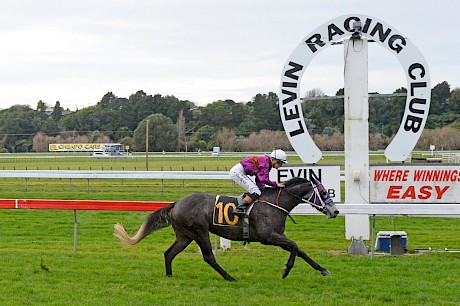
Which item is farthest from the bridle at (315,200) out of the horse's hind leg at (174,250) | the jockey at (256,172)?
the horse's hind leg at (174,250)

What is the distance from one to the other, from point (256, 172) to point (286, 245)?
2.93ft

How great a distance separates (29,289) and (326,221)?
904 centimetres

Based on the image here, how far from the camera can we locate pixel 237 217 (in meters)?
8.12

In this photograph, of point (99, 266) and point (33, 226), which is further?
point (33, 226)

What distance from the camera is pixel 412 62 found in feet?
36.2

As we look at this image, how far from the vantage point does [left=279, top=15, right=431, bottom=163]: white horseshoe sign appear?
36.3 feet

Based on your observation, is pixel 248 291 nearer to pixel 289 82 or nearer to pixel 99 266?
pixel 99 266

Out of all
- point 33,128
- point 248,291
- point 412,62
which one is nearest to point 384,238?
point 412,62

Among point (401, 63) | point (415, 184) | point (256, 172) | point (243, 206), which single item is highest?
point (401, 63)

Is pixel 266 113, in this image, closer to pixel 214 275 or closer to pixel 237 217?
pixel 214 275

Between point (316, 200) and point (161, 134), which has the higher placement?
point (161, 134)

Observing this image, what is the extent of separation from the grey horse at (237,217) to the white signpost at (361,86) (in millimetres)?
3030

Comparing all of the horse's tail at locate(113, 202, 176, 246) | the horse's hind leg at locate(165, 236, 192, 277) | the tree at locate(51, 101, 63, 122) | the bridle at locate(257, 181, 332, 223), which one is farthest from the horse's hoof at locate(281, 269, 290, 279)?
the tree at locate(51, 101, 63, 122)

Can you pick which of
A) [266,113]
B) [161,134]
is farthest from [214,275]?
[161,134]
